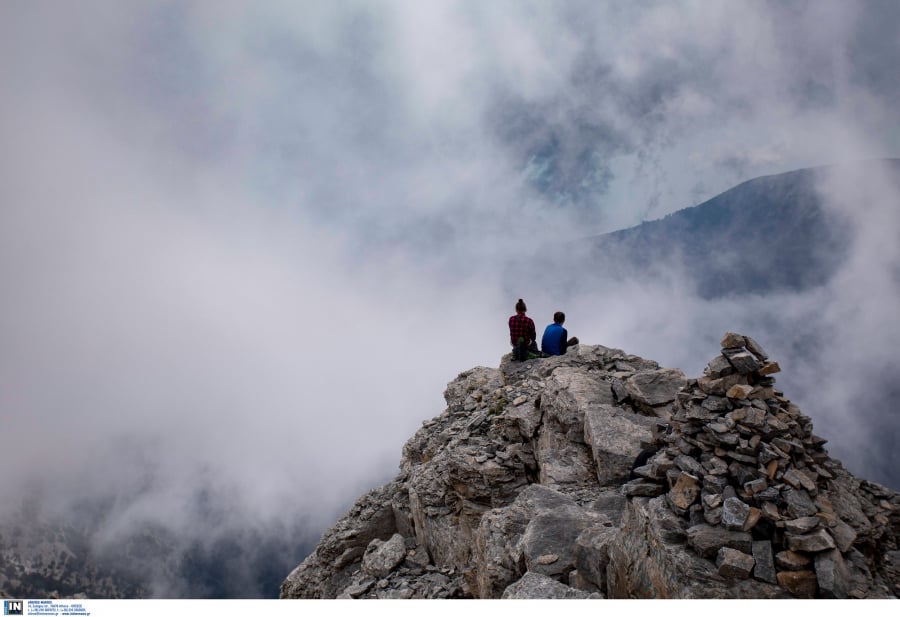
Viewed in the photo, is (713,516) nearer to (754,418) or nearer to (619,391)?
(754,418)

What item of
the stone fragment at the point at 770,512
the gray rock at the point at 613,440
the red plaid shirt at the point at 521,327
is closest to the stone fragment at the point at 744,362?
the stone fragment at the point at 770,512

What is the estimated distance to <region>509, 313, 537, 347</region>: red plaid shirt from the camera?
1588cm

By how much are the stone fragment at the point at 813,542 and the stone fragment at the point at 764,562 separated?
0.25 m

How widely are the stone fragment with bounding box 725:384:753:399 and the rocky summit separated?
0.03 m

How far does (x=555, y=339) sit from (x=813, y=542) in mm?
10694

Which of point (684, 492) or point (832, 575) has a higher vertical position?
point (684, 492)

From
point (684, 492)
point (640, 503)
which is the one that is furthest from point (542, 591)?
point (684, 492)

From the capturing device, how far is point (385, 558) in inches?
460

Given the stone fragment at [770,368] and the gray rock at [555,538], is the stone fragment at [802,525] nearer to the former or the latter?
the stone fragment at [770,368]

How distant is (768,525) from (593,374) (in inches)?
300

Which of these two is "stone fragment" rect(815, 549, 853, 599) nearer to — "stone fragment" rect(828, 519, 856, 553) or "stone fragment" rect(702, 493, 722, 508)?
"stone fragment" rect(828, 519, 856, 553)

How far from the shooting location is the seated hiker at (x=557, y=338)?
1528 cm
